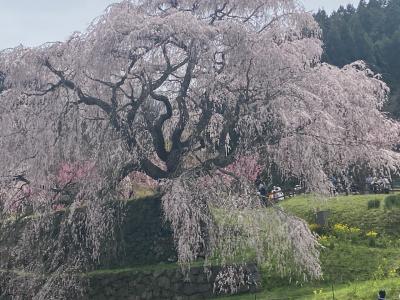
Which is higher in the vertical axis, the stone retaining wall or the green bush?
the green bush

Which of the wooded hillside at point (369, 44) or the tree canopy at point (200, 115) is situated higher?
the wooded hillside at point (369, 44)

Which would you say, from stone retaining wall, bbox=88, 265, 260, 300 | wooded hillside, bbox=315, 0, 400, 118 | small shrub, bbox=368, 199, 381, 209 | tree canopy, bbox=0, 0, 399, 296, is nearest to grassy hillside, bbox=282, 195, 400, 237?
small shrub, bbox=368, 199, 381, 209

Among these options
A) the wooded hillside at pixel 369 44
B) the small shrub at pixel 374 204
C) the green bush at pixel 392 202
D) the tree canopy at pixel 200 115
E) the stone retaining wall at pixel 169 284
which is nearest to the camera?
the tree canopy at pixel 200 115

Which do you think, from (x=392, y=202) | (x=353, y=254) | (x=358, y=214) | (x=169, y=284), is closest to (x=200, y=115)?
(x=169, y=284)

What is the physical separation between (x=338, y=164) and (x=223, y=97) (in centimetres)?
314

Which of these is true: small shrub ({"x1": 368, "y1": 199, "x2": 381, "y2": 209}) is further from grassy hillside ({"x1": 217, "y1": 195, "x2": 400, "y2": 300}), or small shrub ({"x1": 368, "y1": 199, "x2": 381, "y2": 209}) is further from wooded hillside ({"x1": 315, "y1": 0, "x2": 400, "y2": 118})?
wooded hillside ({"x1": 315, "y1": 0, "x2": 400, "y2": 118})

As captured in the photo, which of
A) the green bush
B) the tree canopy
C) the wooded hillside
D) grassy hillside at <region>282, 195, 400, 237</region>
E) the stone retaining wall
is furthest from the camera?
the wooded hillside

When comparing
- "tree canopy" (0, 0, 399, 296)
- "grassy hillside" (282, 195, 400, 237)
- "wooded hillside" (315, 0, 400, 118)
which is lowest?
"grassy hillside" (282, 195, 400, 237)

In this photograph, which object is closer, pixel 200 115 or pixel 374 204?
pixel 200 115

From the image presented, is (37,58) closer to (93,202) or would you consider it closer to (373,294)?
(93,202)

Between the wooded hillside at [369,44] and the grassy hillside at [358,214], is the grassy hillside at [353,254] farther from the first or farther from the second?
the wooded hillside at [369,44]

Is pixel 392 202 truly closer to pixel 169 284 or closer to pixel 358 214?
pixel 358 214

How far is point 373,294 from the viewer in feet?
31.8

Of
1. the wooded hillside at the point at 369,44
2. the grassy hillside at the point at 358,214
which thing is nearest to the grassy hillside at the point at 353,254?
the grassy hillside at the point at 358,214
